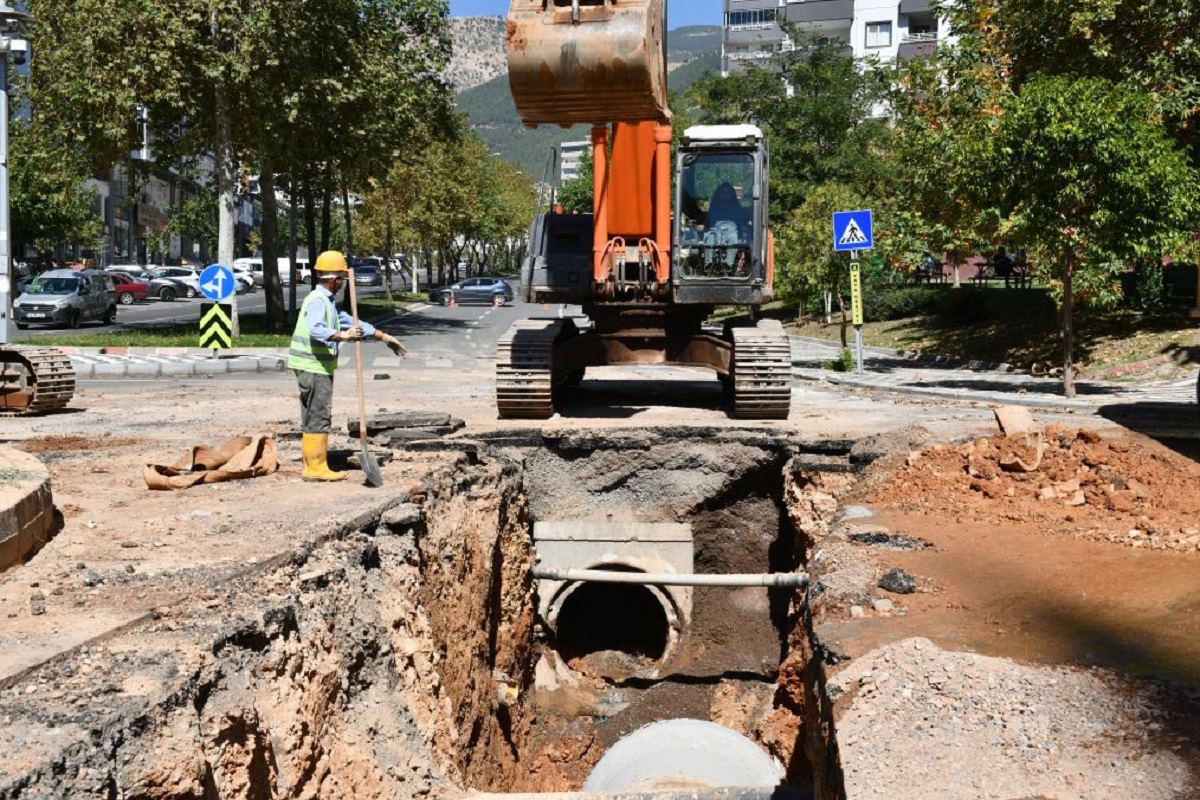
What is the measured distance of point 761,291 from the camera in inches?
514

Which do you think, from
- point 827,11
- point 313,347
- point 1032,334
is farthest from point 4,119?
point 827,11

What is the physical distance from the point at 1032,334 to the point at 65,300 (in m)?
25.5

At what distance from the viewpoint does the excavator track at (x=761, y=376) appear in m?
13.0

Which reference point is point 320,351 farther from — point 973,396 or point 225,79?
point 225,79

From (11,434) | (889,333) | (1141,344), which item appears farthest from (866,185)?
(11,434)

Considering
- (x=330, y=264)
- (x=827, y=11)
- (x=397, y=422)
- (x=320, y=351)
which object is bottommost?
(x=397, y=422)

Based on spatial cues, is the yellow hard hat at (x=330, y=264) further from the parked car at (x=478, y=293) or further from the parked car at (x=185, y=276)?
the parked car at (x=185, y=276)

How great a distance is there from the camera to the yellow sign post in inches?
872

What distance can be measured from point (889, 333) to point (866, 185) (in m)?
11.0

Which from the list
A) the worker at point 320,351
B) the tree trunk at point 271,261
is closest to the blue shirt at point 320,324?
the worker at point 320,351

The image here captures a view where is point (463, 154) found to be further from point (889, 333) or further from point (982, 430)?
point (982, 430)

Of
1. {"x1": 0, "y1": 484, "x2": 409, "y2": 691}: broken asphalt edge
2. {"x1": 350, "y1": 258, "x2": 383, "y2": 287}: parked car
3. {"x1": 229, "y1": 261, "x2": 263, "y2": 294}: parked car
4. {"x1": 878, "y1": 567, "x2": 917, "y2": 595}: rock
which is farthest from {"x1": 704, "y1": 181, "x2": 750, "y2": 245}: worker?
A: {"x1": 229, "y1": 261, "x2": 263, "y2": 294}: parked car

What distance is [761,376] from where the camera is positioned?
12953mm

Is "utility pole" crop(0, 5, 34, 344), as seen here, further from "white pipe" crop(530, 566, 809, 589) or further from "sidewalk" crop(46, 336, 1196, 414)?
"white pipe" crop(530, 566, 809, 589)
